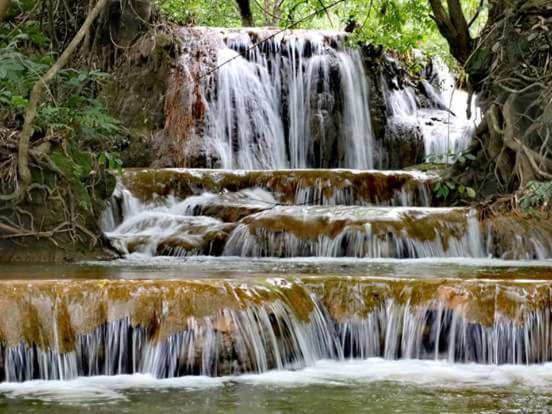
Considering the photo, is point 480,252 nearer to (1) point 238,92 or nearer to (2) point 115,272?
(2) point 115,272

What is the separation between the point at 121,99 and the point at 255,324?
9.48m

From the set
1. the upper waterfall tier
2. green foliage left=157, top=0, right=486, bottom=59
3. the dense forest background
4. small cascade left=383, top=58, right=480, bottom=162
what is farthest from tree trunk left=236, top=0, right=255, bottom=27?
the dense forest background

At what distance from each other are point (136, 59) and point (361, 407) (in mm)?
10819

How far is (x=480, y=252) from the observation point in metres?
9.58

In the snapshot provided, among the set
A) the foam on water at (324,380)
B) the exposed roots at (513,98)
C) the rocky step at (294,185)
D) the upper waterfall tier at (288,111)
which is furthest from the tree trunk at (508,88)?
the foam on water at (324,380)

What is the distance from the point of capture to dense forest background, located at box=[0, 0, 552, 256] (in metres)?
8.70

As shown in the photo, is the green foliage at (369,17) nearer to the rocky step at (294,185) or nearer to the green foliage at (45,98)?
the rocky step at (294,185)

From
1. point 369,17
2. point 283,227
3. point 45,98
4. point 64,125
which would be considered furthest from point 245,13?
point 64,125

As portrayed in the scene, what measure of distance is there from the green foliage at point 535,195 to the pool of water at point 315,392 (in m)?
3.58

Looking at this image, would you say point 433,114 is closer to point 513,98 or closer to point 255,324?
point 513,98

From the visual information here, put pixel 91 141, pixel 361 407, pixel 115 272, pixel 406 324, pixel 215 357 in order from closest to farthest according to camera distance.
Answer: pixel 361 407 < pixel 215 357 < pixel 406 324 < pixel 115 272 < pixel 91 141

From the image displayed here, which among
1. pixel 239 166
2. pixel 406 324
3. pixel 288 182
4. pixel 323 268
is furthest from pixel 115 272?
pixel 239 166

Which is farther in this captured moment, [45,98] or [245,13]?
[245,13]

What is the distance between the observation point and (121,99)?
48.0 feet
